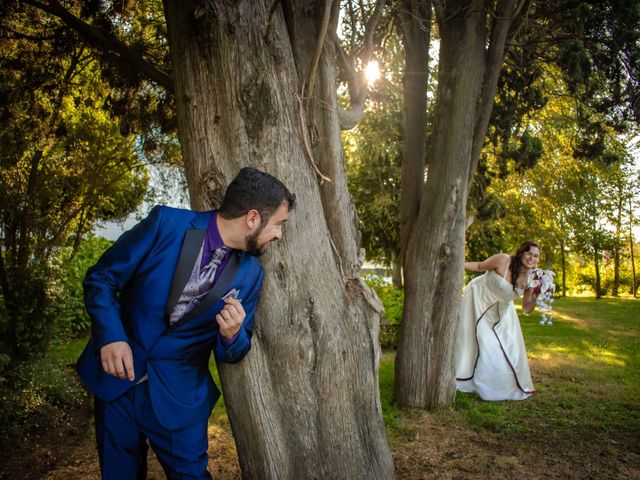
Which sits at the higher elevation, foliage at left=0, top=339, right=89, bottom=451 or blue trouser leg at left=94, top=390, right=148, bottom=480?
blue trouser leg at left=94, top=390, right=148, bottom=480

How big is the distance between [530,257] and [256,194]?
5525 millimetres

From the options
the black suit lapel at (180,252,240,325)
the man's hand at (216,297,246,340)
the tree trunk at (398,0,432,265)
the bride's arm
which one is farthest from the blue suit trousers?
the bride's arm

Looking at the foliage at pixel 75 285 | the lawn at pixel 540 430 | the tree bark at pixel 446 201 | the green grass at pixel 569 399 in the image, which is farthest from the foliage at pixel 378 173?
the tree bark at pixel 446 201

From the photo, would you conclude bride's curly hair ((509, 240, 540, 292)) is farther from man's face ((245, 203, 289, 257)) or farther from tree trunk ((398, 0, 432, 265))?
man's face ((245, 203, 289, 257))

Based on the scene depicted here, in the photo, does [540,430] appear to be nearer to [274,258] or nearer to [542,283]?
[542,283]

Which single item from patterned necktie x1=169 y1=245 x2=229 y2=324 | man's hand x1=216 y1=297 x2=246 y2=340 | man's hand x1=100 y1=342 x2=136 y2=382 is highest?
patterned necktie x1=169 y1=245 x2=229 y2=324

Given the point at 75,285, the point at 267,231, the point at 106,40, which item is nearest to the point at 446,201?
the point at 267,231

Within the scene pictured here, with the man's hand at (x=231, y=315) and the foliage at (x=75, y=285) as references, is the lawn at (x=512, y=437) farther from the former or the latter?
the man's hand at (x=231, y=315)

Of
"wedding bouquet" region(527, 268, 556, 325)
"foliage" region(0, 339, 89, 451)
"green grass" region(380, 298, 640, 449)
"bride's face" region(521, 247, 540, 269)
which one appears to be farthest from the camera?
"bride's face" region(521, 247, 540, 269)

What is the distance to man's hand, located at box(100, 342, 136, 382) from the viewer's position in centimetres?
236

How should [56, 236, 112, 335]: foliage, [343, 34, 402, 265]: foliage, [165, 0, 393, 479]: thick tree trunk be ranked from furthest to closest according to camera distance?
[343, 34, 402, 265]: foliage < [56, 236, 112, 335]: foliage < [165, 0, 393, 479]: thick tree trunk

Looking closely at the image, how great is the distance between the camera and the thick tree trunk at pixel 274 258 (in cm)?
299

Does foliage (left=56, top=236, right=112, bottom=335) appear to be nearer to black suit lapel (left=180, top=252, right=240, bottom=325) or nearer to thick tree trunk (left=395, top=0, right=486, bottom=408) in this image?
thick tree trunk (left=395, top=0, right=486, bottom=408)

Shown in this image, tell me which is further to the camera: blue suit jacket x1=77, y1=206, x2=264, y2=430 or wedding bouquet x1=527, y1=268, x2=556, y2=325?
wedding bouquet x1=527, y1=268, x2=556, y2=325
